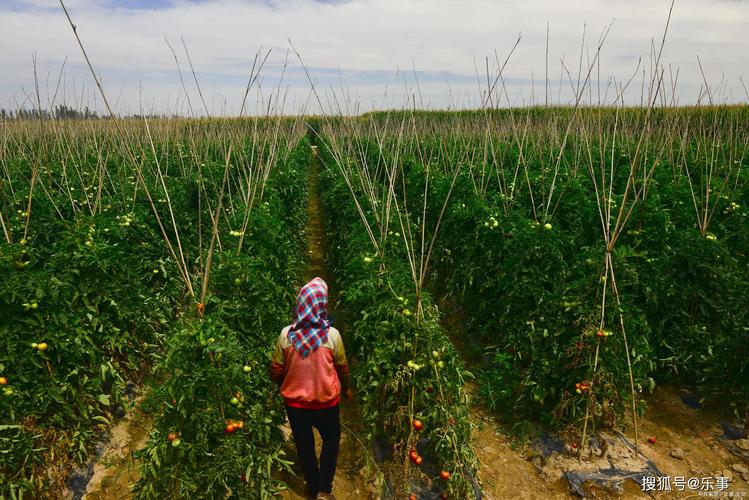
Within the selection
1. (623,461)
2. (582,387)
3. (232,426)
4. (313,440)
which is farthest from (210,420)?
(623,461)

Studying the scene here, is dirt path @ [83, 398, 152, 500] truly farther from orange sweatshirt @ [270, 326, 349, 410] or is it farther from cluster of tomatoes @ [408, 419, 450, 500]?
cluster of tomatoes @ [408, 419, 450, 500]

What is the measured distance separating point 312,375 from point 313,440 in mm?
560

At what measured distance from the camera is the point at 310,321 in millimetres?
2770

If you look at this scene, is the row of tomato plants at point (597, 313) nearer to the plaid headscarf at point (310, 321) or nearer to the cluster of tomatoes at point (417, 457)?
the cluster of tomatoes at point (417, 457)

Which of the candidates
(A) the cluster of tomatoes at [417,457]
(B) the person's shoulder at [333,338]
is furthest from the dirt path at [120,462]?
(A) the cluster of tomatoes at [417,457]

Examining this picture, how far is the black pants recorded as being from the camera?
294 cm

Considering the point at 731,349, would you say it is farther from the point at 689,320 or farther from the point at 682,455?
the point at 682,455

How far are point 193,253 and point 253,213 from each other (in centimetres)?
155

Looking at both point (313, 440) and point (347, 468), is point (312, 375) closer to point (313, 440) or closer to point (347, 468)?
point (313, 440)

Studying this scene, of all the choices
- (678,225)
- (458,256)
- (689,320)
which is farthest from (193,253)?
(678,225)

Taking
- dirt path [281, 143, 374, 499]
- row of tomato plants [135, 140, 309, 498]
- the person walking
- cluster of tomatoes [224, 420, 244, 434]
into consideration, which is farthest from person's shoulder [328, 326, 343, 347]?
dirt path [281, 143, 374, 499]

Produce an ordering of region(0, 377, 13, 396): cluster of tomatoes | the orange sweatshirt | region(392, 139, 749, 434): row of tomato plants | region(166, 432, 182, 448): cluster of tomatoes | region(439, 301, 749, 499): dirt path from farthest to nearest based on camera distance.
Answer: region(392, 139, 749, 434): row of tomato plants < region(439, 301, 749, 499): dirt path < the orange sweatshirt < region(0, 377, 13, 396): cluster of tomatoes < region(166, 432, 182, 448): cluster of tomatoes

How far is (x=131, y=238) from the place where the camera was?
16.7ft

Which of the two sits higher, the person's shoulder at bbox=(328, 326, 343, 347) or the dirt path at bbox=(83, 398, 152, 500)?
the person's shoulder at bbox=(328, 326, 343, 347)
